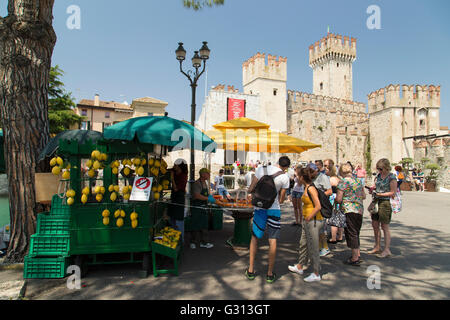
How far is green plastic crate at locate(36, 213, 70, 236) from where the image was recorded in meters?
3.92

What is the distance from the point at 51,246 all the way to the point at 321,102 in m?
50.5

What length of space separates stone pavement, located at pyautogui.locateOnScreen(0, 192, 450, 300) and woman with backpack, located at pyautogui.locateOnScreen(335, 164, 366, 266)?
Answer: 290mm

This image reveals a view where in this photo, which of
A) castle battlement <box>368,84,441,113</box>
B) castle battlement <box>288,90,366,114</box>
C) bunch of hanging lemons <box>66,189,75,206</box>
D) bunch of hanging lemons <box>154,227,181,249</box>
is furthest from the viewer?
castle battlement <box>288,90,366,114</box>

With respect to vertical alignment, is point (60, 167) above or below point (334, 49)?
below

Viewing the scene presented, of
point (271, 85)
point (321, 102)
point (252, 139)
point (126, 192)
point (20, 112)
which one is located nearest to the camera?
point (126, 192)

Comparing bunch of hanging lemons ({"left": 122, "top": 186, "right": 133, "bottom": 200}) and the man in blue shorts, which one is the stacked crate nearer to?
bunch of hanging lemons ({"left": 122, "top": 186, "right": 133, "bottom": 200})

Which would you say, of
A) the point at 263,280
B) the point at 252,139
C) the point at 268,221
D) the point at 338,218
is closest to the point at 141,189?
the point at 268,221

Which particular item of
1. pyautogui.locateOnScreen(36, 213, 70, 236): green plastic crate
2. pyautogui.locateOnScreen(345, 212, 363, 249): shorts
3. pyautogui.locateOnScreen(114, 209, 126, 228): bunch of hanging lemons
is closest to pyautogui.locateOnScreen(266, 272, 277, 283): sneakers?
pyautogui.locateOnScreen(345, 212, 363, 249): shorts

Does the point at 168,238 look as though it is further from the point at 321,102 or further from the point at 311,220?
the point at 321,102

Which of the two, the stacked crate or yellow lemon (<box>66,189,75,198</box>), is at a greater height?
yellow lemon (<box>66,189,75,198</box>)

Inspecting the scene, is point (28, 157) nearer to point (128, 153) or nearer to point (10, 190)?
point (10, 190)

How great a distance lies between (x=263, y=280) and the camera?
12.8ft

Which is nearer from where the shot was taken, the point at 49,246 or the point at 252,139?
the point at 49,246
